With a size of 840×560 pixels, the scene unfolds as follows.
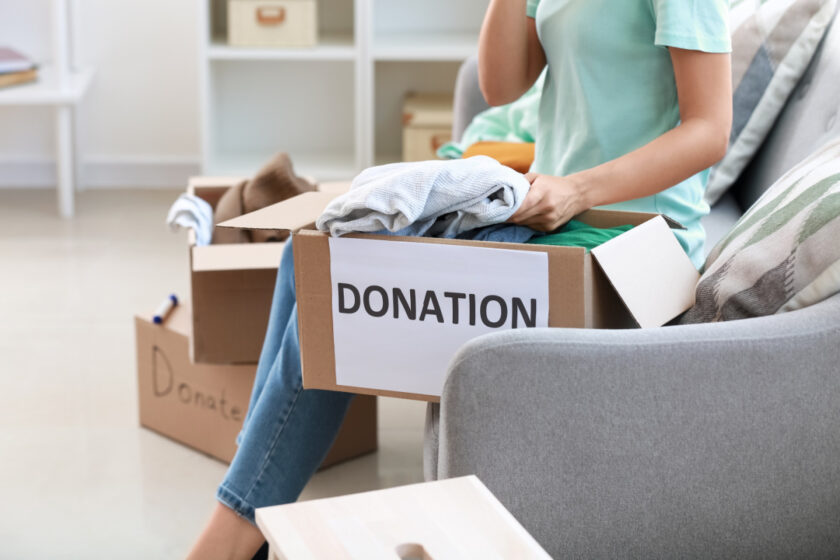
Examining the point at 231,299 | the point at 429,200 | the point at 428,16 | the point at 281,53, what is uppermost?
the point at 428,16

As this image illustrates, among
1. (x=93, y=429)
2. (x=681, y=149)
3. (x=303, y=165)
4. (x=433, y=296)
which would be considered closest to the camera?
(x=433, y=296)

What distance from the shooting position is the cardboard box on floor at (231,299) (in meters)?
1.49

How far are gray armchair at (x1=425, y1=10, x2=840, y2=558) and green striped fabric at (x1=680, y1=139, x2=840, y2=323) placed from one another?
0.13 feet

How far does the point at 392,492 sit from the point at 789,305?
1.40 ft

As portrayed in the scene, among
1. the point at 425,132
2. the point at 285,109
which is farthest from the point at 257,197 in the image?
the point at 285,109

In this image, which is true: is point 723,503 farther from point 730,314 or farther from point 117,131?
point 117,131

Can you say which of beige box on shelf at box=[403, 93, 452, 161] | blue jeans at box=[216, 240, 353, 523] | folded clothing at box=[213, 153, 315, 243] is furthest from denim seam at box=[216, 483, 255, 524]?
beige box on shelf at box=[403, 93, 452, 161]

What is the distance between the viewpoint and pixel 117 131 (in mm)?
3277

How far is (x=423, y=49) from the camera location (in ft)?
9.48

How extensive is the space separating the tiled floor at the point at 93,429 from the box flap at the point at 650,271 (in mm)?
688

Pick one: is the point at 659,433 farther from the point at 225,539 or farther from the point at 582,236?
the point at 225,539

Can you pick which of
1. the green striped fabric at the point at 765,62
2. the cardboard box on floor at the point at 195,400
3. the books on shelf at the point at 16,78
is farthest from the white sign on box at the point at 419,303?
the books on shelf at the point at 16,78

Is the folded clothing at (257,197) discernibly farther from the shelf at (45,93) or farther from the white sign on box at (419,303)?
the shelf at (45,93)

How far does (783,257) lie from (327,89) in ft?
8.17
